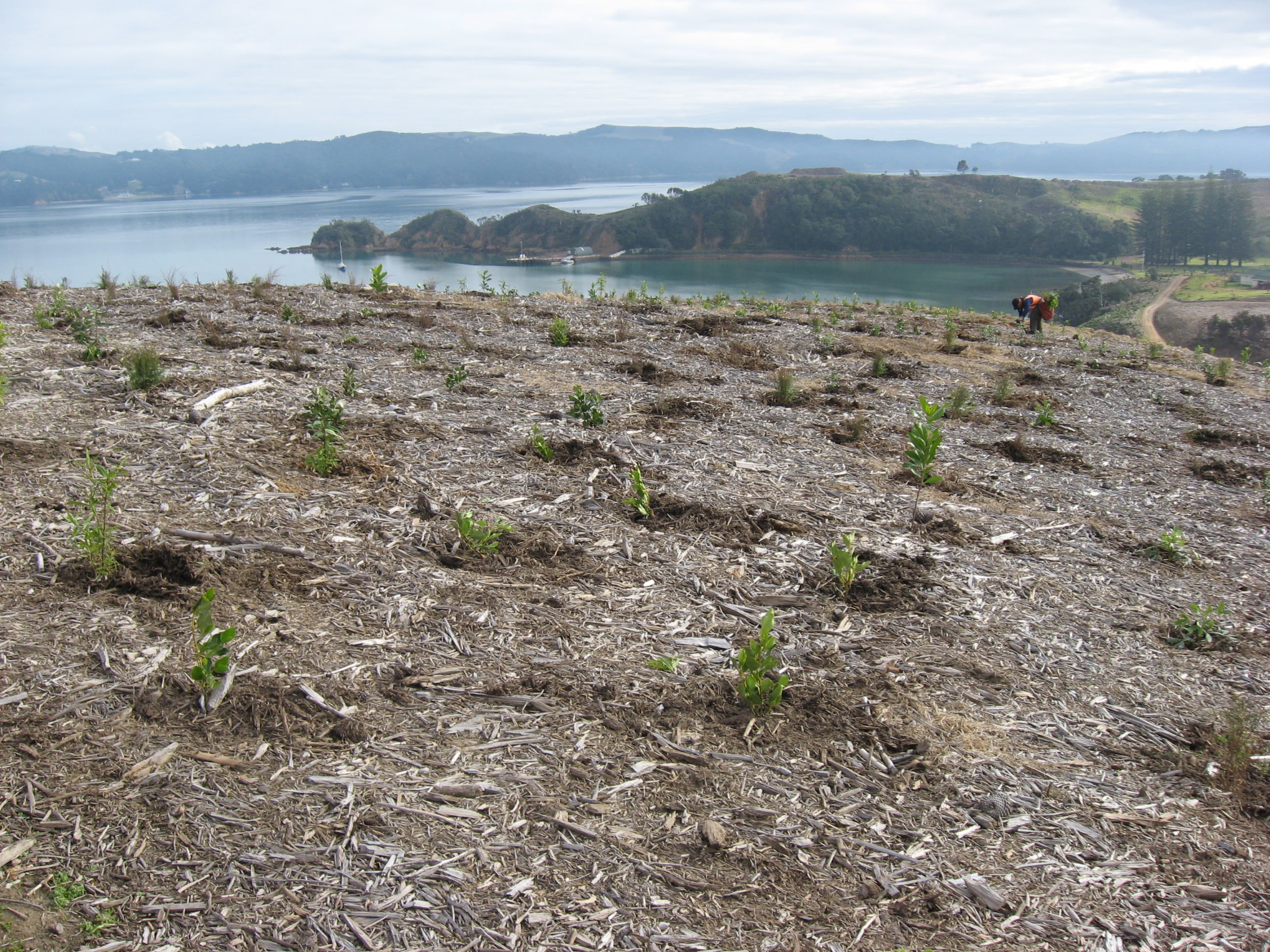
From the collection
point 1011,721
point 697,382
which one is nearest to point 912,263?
point 697,382

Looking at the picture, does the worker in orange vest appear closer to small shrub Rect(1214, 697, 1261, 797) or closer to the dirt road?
the dirt road

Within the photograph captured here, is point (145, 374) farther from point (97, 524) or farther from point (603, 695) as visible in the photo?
point (603, 695)

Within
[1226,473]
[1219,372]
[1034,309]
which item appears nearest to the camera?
[1226,473]

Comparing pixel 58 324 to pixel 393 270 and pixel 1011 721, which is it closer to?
pixel 1011 721

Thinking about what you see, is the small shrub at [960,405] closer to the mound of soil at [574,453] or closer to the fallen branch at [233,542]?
the mound of soil at [574,453]

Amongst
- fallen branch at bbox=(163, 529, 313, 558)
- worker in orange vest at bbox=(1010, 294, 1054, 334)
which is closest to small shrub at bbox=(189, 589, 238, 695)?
fallen branch at bbox=(163, 529, 313, 558)

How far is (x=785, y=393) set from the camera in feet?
31.9

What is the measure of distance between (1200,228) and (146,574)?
114 meters

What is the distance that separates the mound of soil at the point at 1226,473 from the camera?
8.09m

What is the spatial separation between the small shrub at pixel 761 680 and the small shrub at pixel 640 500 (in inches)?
82.6

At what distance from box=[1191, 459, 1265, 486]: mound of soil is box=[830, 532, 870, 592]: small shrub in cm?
560

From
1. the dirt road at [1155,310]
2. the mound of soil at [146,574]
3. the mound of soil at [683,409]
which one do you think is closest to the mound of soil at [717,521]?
the mound of soil at [683,409]

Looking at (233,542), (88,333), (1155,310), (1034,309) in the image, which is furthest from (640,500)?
(1155,310)

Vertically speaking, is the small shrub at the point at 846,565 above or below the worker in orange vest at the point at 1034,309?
below
